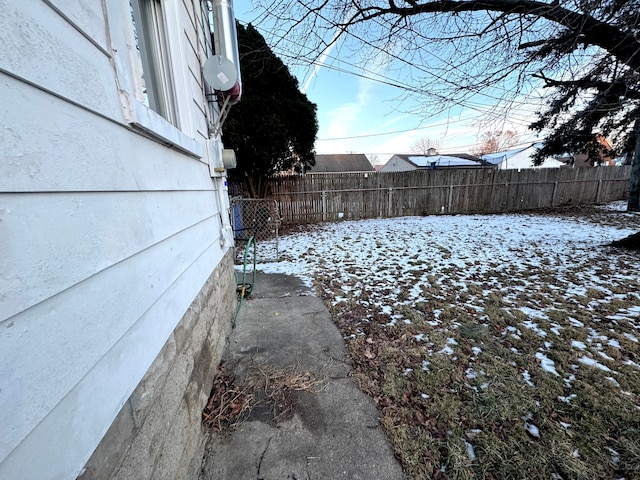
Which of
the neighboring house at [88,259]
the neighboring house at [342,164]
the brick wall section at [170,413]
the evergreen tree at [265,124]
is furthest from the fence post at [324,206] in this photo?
the neighboring house at [342,164]

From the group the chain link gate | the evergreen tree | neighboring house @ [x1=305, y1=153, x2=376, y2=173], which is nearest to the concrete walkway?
the chain link gate

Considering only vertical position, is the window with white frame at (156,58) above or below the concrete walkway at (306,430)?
above

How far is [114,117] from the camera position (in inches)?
34.7

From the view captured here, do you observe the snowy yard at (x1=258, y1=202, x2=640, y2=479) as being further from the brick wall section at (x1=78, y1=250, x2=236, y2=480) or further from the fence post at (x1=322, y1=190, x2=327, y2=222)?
the fence post at (x1=322, y1=190, x2=327, y2=222)

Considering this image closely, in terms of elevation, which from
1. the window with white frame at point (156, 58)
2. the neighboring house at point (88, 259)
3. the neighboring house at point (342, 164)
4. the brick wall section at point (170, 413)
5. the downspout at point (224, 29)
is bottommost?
the brick wall section at point (170, 413)

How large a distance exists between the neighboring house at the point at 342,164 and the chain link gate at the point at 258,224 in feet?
66.3

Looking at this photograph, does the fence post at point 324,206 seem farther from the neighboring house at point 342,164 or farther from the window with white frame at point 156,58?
the neighboring house at point 342,164

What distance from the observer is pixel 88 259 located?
720mm

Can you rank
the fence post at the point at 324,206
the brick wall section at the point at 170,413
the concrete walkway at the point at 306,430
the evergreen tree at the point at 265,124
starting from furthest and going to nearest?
1. the fence post at the point at 324,206
2. the evergreen tree at the point at 265,124
3. the concrete walkway at the point at 306,430
4. the brick wall section at the point at 170,413

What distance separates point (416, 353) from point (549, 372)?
1004 millimetres

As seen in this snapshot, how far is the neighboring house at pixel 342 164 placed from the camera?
88.6ft

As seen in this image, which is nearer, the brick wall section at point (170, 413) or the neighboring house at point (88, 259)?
the neighboring house at point (88, 259)

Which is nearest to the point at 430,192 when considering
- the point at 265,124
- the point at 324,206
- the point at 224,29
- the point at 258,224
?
the point at 324,206

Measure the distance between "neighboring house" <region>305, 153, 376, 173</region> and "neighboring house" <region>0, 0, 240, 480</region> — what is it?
2561 centimetres
